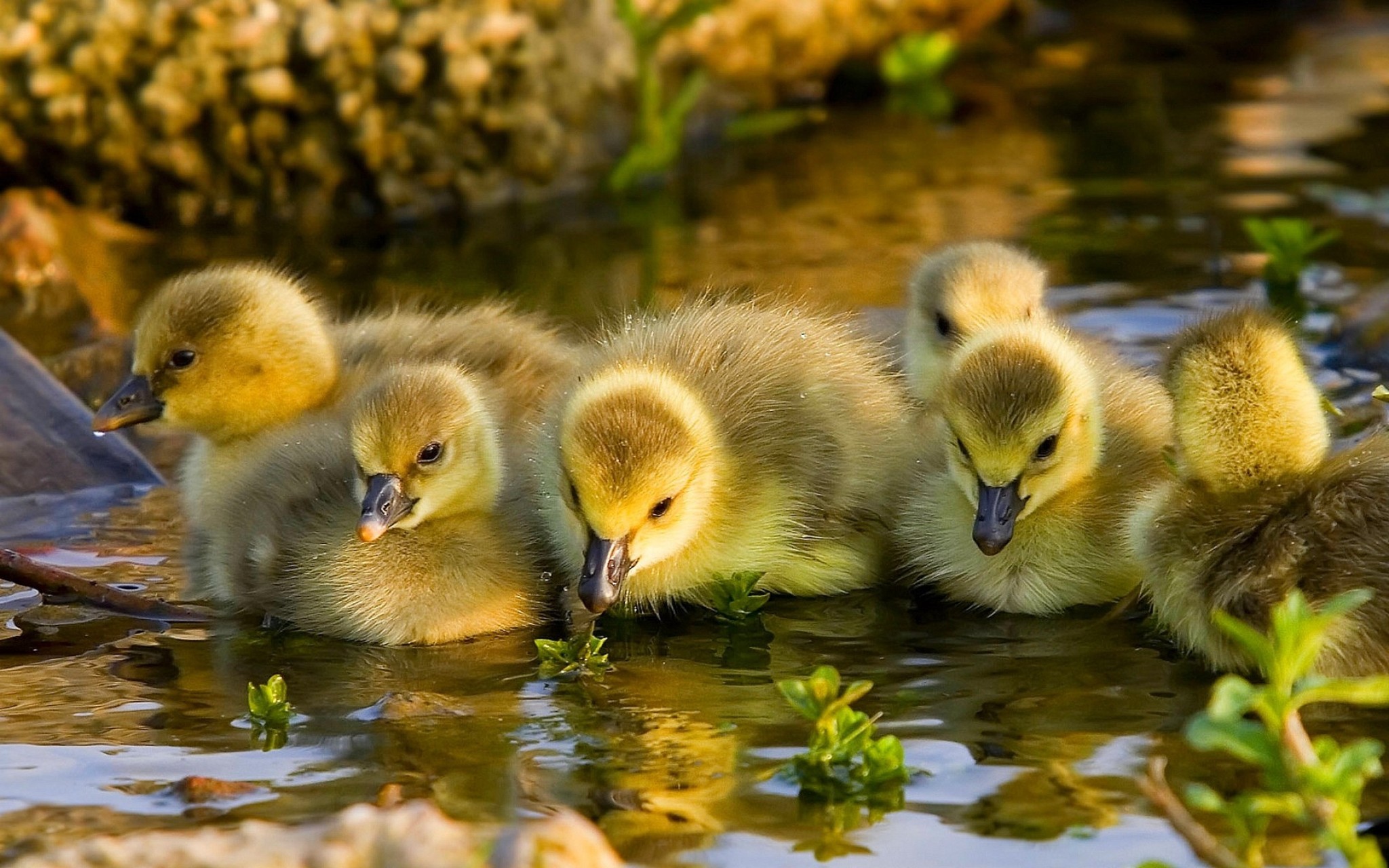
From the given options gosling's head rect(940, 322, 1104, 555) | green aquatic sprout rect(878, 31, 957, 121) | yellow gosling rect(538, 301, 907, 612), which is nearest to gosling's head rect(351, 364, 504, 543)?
yellow gosling rect(538, 301, 907, 612)

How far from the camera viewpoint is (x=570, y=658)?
4445 millimetres

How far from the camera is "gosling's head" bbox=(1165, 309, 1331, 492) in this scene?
13.6ft

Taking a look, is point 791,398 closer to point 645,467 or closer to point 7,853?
point 645,467

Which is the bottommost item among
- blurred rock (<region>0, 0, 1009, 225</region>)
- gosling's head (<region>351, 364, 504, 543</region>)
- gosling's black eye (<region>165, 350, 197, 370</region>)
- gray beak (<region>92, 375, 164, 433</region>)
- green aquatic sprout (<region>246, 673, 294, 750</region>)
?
green aquatic sprout (<region>246, 673, 294, 750</region>)

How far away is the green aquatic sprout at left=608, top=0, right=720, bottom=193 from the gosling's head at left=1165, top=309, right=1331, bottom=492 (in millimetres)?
4732

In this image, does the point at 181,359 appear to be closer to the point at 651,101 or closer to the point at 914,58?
the point at 651,101

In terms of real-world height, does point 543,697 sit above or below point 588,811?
above

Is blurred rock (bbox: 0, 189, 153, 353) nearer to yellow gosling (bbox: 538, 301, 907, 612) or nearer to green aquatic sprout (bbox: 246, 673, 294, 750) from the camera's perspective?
yellow gosling (bbox: 538, 301, 907, 612)

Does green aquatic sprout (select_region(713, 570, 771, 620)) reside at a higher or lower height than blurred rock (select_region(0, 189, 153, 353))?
lower

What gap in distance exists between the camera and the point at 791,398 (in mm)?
4953

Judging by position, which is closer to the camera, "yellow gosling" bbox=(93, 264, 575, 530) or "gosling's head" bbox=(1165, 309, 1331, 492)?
"gosling's head" bbox=(1165, 309, 1331, 492)

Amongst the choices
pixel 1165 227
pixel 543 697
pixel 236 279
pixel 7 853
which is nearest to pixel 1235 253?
pixel 1165 227

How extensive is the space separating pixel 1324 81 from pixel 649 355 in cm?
684

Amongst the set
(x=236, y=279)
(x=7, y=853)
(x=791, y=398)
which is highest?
(x=236, y=279)
